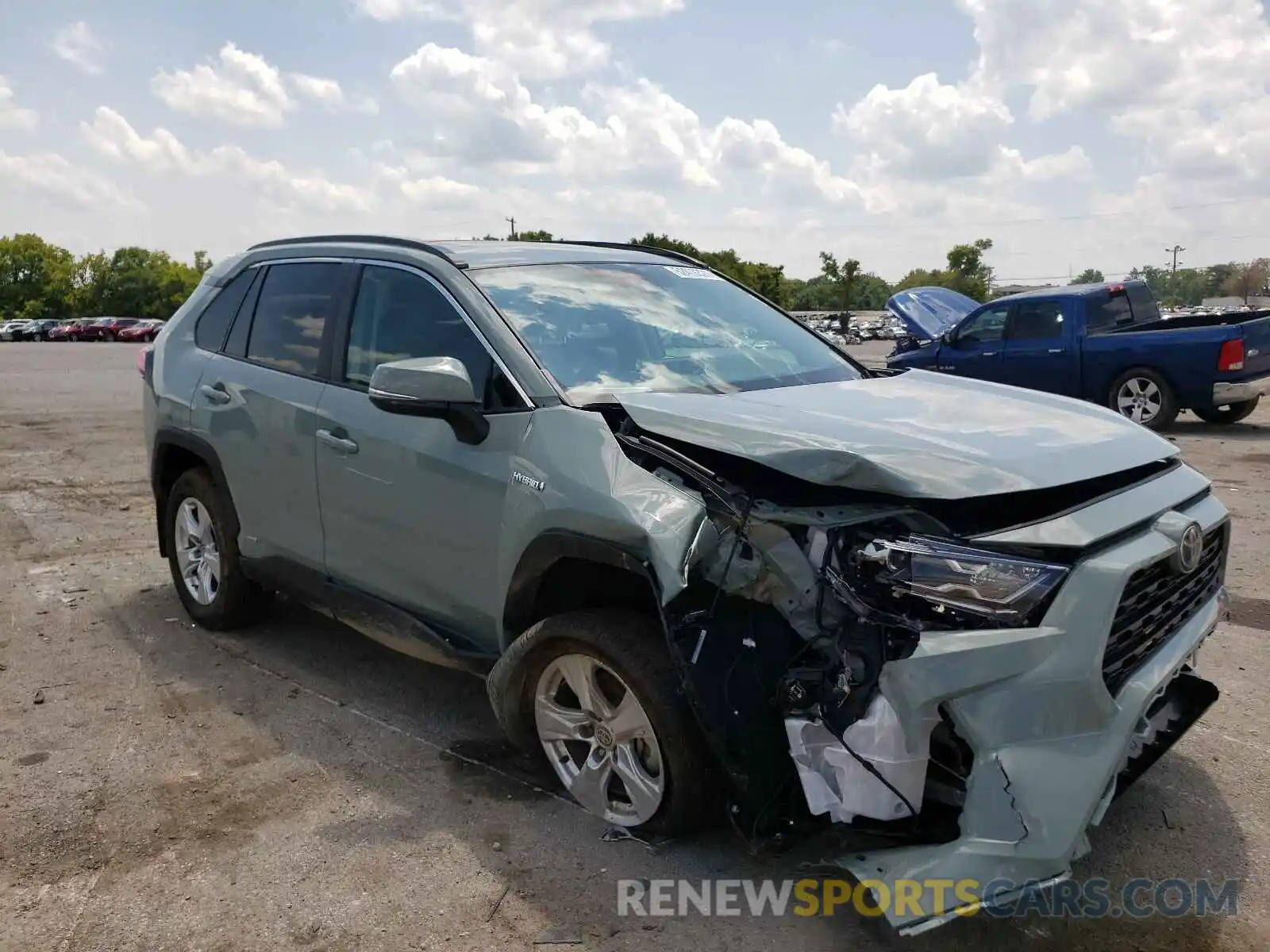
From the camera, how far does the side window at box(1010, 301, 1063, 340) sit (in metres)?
13.3

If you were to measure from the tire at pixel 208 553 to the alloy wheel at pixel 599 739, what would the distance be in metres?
2.22

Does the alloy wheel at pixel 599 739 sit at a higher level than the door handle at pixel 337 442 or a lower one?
lower

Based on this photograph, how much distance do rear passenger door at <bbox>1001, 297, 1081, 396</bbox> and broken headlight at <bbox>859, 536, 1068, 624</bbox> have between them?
1150cm

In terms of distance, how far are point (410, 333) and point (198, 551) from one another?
2104mm

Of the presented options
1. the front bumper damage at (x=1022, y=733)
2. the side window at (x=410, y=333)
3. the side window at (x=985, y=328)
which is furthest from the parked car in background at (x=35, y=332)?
the front bumper damage at (x=1022, y=733)

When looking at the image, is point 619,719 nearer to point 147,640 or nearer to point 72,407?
point 147,640

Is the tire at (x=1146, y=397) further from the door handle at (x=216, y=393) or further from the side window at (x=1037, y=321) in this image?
the door handle at (x=216, y=393)

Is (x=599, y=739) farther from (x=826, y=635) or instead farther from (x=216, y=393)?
(x=216, y=393)

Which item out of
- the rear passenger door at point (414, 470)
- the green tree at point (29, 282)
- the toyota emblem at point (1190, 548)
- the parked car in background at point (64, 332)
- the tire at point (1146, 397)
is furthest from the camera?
the green tree at point (29, 282)

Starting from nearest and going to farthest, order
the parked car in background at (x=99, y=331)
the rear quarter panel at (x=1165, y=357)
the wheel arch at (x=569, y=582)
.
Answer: the wheel arch at (x=569, y=582), the rear quarter panel at (x=1165, y=357), the parked car in background at (x=99, y=331)

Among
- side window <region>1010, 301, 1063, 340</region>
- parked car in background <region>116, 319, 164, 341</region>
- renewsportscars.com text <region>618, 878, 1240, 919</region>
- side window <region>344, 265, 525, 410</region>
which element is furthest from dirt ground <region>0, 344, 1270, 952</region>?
parked car in background <region>116, 319, 164, 341</region>

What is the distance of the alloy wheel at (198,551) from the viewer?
502 centimetres

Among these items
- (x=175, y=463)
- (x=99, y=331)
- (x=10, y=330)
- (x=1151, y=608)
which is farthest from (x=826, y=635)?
(x=10, y=330)

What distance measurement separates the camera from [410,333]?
3.86 meters
